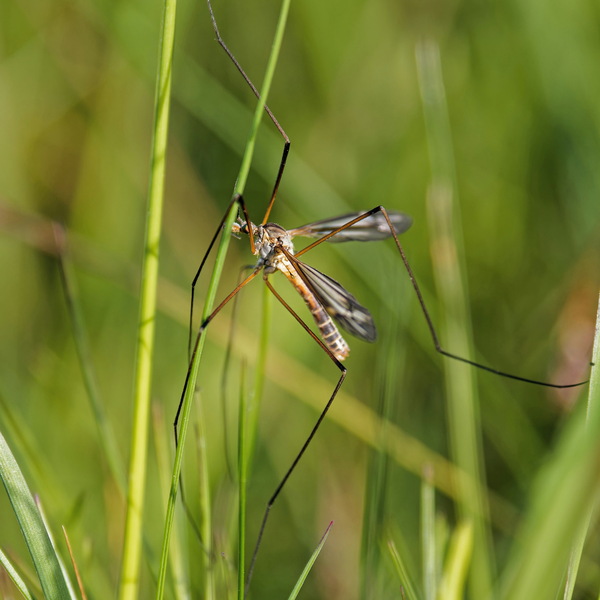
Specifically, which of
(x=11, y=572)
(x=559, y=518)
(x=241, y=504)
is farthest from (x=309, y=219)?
(x=559, y=518)

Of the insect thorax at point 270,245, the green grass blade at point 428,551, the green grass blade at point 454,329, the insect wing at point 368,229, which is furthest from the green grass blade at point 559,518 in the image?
the insect wing at point 368,229

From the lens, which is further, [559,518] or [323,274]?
[323,274]

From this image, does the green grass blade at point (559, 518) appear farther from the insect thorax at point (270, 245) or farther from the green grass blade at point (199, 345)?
the insect thorax at point (270, 245)

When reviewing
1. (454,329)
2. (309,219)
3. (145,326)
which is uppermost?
(309,219)

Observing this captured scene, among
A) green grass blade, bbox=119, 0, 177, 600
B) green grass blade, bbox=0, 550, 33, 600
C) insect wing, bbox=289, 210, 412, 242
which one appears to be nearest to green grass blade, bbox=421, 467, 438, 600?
green grass blade, bbox=119, 0, 177, 600

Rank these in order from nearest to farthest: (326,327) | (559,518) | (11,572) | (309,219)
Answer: (559,518)
(11,572)
(326,327)
(309,219)

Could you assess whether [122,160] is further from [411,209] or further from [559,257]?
[559,257]

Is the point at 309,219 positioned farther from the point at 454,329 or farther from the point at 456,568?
the point at 456,568
